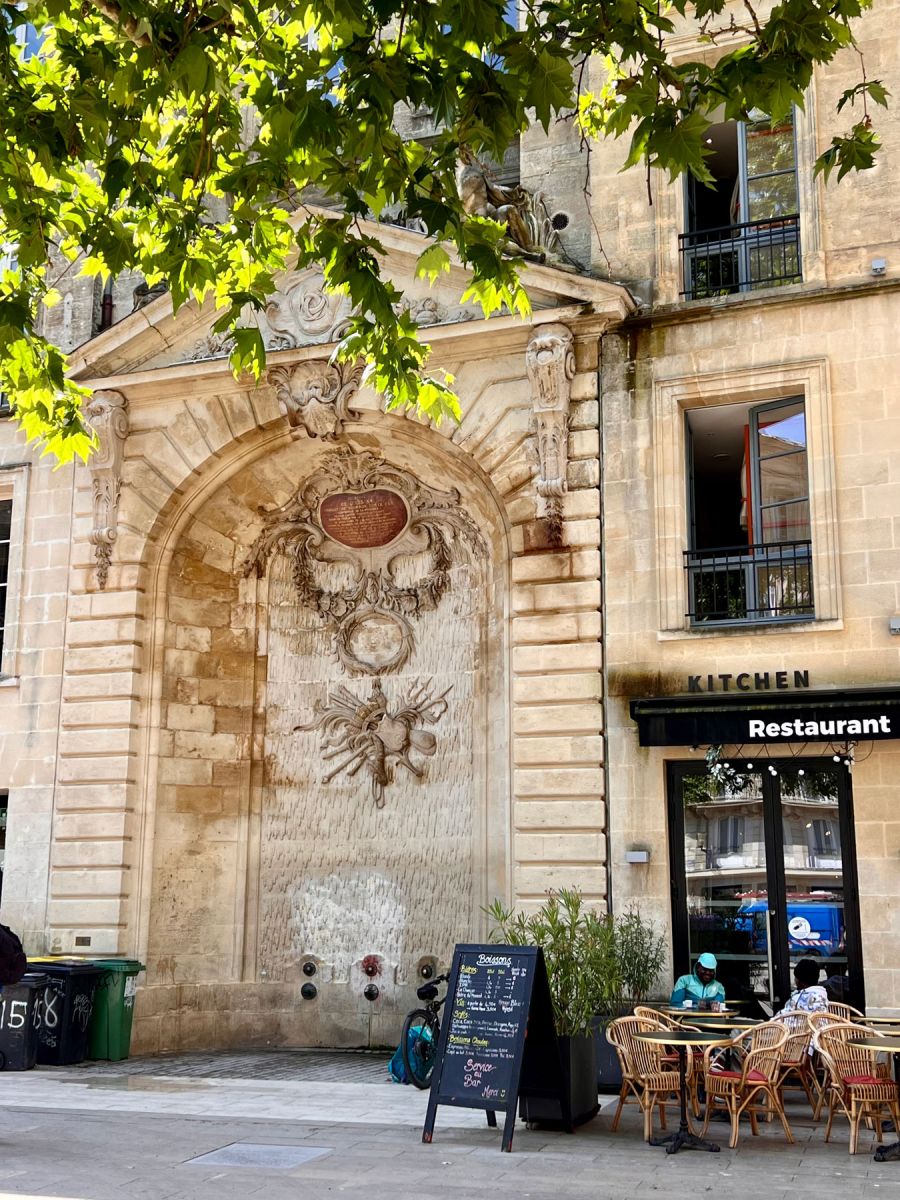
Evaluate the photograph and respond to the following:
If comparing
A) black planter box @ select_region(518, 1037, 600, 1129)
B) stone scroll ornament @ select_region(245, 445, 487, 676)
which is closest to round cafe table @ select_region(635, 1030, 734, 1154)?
black planter box @ select_region(518, 1037, 600, 1129)

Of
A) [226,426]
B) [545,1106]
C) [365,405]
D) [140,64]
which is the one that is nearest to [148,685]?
[226,426]

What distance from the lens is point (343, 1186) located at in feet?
27.0

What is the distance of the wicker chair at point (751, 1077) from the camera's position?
32.1ft

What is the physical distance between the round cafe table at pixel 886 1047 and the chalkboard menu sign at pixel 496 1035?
7.17 ft

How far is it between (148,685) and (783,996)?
8085mm

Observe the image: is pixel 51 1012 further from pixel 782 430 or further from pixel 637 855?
pixel 782 430

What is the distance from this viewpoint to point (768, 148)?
15.3 metres

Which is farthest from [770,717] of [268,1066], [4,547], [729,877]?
[4,547]

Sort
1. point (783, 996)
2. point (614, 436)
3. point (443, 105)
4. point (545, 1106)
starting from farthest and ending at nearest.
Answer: point (614, 436)
point (783, 996)
point (545, 1106)
point (443, 105)

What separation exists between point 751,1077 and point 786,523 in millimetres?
6319

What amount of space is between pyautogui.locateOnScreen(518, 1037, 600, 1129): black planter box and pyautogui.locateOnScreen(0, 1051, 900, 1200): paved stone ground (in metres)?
0.15

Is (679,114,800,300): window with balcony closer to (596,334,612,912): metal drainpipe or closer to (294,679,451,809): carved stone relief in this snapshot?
(596,334,612,912): metal drainpipe

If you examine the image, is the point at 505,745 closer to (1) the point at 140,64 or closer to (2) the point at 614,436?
(2) the point at 614,436

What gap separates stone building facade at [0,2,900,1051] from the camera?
13.6 m
